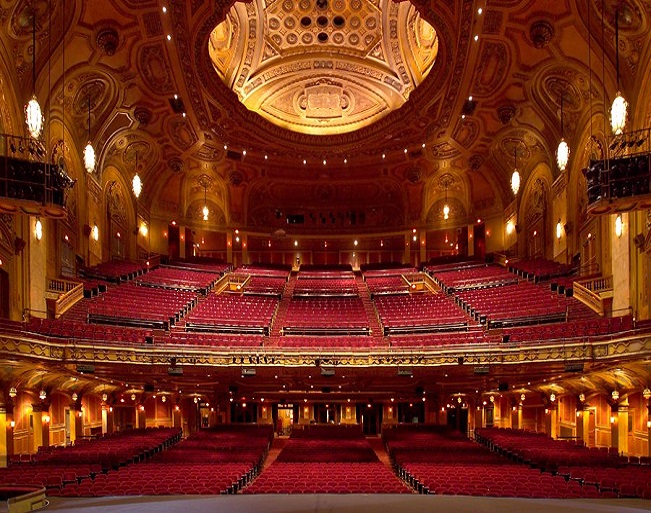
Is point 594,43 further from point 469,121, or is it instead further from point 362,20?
point 362,20

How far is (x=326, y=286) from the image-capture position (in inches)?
1192

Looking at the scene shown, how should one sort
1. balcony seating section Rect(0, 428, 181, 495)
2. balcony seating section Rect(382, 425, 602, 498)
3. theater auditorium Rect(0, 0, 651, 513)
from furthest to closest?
theater auditorium Rect(0, 0, 651, 513) < balcony seating section Rect(0, 428, 181, 495) < balcony seating section Rect(382, 425, 602, 498)

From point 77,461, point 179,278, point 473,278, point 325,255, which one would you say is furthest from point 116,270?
point 473,278

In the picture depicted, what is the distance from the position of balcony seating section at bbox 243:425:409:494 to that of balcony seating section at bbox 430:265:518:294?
11.8m

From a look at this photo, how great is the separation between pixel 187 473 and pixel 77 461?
3238 millimetres

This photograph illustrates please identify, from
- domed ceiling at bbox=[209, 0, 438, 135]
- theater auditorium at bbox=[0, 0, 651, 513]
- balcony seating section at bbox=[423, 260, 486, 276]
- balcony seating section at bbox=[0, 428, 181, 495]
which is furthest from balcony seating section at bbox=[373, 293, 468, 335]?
balcony seating section at bbox=[0, 428, 181, 495]

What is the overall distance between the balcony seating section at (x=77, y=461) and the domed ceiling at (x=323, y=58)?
17.6 meters

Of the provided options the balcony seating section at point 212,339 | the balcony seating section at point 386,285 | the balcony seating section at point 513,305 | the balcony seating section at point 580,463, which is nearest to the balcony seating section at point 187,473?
the balcony seating section at point 212,339

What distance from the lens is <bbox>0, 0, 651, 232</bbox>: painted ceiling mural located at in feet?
60.7

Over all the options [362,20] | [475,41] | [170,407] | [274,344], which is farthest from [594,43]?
[170,407]

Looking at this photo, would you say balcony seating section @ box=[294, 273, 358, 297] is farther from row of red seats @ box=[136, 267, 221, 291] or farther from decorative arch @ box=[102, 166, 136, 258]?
decorative arch @ box=[102, 166, 136, 258]

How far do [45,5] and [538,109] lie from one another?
18125mm

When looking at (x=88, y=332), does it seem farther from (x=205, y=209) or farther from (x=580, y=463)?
(x=205, y=209)

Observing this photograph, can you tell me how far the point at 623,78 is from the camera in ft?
57.2
